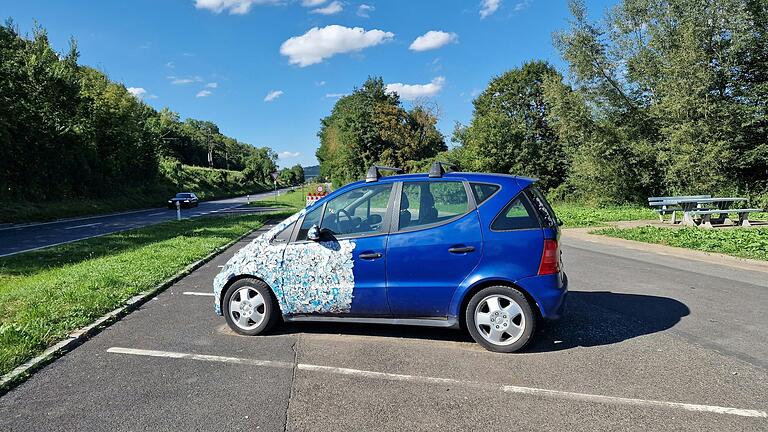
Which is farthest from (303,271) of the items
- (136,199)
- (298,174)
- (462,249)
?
(298,174)

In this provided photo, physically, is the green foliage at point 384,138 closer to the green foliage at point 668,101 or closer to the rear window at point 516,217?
the green foliage at point 668,101

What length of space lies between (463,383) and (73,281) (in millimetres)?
6724

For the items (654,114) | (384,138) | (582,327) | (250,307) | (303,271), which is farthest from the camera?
(384,138)

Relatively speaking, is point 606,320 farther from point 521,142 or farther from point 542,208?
point 521,142

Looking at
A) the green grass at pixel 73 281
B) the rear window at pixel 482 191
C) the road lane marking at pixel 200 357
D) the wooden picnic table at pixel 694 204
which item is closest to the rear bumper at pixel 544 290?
the rear window at pixel 482 191

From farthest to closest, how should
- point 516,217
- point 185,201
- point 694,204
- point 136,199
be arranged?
point 136,199 < point 185,201 < point 694,204 < point 516,217

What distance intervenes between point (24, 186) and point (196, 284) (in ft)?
88.3

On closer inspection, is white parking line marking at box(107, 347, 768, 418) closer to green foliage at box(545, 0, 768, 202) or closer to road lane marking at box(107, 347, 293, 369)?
road lane marking at box(107, 347, 293, 369)

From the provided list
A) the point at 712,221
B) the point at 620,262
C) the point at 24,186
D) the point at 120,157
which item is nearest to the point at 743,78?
the point at 712,221

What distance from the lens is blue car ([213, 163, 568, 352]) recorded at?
173 inches

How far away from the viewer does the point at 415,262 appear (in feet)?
14.9

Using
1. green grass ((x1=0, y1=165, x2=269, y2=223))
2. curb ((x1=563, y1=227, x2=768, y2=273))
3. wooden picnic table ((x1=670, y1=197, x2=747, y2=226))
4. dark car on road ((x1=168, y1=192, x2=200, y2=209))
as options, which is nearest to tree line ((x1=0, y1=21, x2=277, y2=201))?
green grass ((x1=0, y1=165, x2=269, y2=223))

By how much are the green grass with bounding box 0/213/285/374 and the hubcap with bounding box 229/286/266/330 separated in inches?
70.8

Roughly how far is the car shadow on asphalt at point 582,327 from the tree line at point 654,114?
62.4 ft
